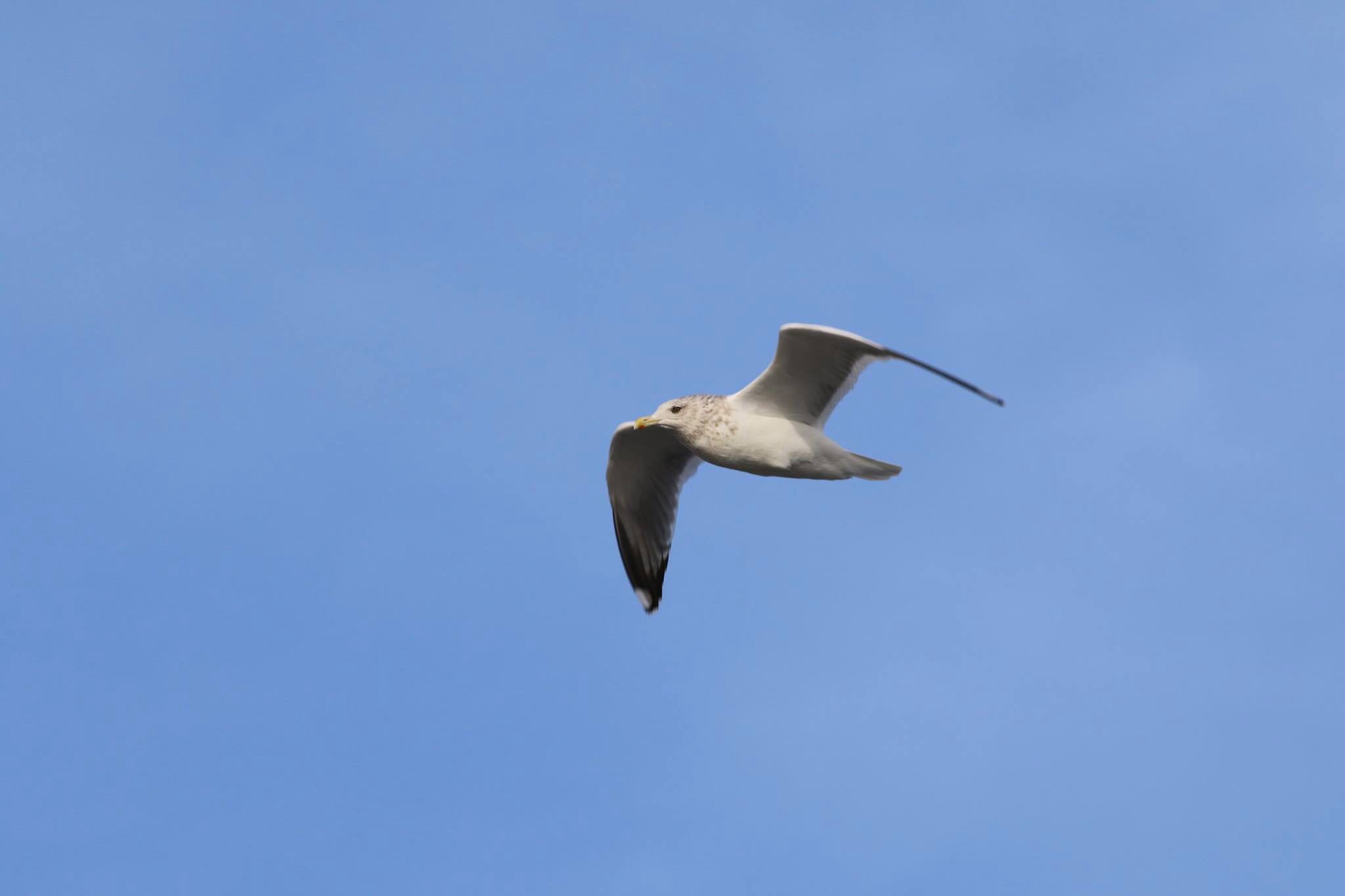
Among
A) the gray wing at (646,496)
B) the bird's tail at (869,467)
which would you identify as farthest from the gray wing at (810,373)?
the gray wing at (646,496)

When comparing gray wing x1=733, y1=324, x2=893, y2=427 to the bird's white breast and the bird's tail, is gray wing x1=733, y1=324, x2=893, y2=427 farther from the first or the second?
the bird's tail

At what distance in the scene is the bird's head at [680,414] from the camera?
48.4 feet

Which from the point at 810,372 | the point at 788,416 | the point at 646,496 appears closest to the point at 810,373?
the point at 810,372

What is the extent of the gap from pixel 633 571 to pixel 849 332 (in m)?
4.70

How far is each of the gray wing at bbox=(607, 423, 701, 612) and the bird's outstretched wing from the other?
173cm

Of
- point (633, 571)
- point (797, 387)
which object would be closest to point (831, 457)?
point (797, 387)

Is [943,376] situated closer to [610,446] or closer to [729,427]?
[729,427]

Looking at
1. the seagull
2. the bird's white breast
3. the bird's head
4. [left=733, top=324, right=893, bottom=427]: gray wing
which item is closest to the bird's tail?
the seagull

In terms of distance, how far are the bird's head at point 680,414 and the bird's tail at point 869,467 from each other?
54.1 inches

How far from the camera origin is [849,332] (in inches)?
529

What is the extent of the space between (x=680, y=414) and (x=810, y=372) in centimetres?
138

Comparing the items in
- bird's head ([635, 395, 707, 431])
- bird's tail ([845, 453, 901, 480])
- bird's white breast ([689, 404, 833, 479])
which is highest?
bird's head ([635, 395, 707, 431])

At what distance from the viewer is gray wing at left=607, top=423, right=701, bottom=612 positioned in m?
16.2

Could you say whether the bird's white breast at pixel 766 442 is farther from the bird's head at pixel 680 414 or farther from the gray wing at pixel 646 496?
the gray wing at pixel 646 496
